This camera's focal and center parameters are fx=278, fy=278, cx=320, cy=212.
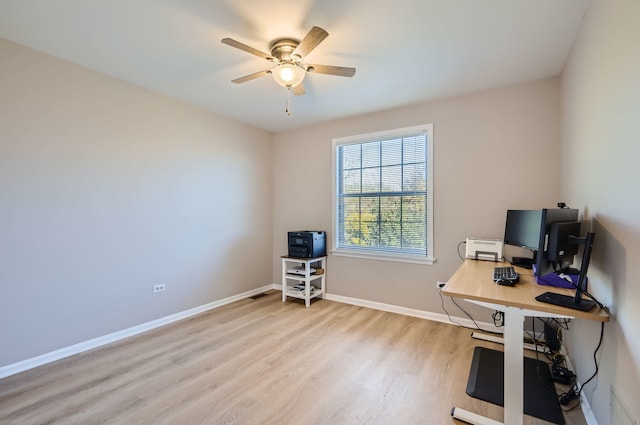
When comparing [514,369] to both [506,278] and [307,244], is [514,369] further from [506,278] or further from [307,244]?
[307,244]

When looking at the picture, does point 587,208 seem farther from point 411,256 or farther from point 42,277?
point 42,277

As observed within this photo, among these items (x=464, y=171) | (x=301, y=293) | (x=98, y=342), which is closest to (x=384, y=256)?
(x=301, y=293)

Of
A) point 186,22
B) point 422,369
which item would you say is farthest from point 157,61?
point 422,369

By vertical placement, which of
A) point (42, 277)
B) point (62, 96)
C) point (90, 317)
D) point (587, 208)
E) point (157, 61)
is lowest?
point (90, 317)

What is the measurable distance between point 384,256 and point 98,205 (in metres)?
3.22

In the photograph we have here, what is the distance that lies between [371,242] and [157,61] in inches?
123

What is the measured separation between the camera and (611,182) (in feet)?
4.71

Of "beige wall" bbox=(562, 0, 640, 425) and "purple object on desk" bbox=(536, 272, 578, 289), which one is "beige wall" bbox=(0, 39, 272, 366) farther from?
"beige wall" bbox=(562, 0, 640, 425)

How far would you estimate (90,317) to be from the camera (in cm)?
264

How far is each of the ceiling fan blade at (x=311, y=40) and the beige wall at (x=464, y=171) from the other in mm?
1948

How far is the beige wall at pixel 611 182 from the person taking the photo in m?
1.19

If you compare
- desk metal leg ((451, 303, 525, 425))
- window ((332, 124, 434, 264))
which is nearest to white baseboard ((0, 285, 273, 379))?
window ((332, 124, 434, 264))

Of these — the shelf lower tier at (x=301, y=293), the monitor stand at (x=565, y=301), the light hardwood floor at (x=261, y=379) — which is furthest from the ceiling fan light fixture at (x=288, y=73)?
the shelf lower tier at (x=301, y=293)

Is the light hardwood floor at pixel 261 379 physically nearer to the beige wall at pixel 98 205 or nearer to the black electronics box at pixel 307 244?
the beige wall at pixel 98 205
